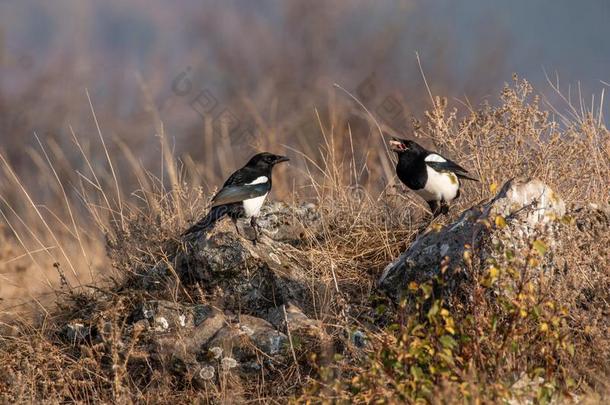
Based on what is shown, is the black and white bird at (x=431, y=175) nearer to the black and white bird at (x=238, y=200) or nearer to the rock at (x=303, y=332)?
the black and white bird at (x=238, y=200)

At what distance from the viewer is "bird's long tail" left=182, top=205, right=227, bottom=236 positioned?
5914 millimetres

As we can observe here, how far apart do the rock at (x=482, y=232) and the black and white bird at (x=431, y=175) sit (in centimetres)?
107

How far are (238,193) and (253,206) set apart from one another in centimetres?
12

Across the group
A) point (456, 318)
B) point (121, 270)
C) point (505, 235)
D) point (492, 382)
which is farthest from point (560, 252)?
point (121, 270)

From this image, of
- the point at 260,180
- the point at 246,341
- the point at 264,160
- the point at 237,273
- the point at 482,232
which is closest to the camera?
the point at 482,232

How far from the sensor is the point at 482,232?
480cm

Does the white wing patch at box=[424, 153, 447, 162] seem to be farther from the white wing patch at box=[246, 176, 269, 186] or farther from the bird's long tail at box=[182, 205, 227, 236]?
the bird's long tail at box=[182, 205, 227, 236]

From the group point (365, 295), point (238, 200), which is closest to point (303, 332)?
point (365, 295)

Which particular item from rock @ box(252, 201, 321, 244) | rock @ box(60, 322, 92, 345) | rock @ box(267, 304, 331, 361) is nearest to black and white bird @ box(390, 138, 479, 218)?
rock @ box(252, 201, 321, 244)

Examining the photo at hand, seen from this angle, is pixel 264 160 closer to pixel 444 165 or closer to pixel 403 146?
pixel 403 146

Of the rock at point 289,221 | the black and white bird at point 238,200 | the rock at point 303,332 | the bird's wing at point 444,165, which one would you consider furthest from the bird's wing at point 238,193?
the bird's wing at point 444,165

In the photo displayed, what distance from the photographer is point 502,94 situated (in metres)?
6.09

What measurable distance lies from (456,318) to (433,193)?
1.85 meters

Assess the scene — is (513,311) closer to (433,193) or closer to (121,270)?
(433,193)
